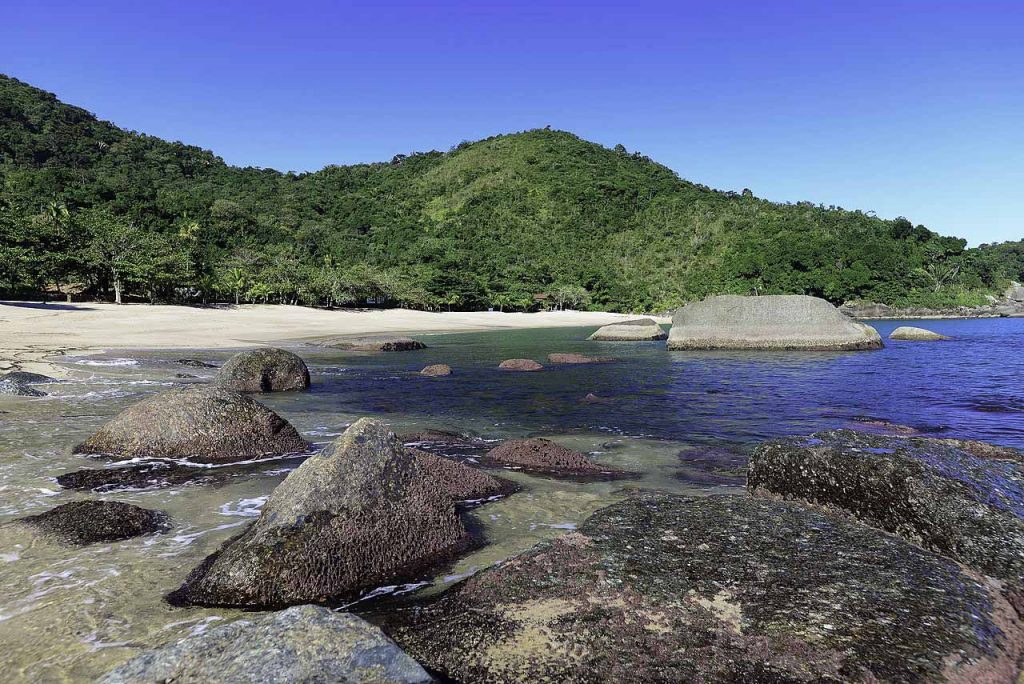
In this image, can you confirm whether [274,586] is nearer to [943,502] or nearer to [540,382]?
[943,502]

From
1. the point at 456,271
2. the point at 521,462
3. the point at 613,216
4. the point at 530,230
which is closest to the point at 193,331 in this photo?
the point at 521,462

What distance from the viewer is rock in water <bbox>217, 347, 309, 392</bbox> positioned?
14953mm

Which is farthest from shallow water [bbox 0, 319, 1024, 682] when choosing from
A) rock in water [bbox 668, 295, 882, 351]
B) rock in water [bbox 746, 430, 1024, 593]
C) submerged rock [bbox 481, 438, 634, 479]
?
rock in water [bbox 668, 295, 882, 351]

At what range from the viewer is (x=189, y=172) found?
12731cm

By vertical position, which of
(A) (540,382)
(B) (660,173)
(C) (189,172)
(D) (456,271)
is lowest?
(A) (540,382)

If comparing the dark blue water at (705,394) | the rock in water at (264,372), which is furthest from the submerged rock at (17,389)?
the dark blue water at (705,394)

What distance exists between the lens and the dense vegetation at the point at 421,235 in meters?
54.2

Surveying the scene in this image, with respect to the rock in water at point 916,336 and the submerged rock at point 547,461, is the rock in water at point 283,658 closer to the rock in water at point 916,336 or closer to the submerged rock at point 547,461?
the submerged rock at point 547,461

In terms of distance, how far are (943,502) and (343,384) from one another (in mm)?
15426

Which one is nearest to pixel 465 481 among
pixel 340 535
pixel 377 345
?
pixel 340 535

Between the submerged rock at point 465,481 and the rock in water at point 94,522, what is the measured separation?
111 inches

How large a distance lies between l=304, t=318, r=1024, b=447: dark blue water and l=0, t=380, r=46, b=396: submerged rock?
6135 millimetres

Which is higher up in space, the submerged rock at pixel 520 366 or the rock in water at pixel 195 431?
the rock in water at pixel 195 431

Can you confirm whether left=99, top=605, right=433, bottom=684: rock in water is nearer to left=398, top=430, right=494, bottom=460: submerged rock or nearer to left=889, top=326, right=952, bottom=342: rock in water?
left=398, top=430, right=494, bottom=460: submerged rock
